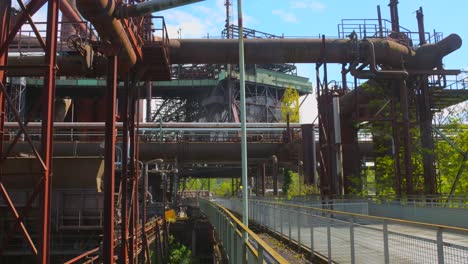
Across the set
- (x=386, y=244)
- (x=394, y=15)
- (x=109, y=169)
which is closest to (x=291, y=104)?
(x=394, y=15)

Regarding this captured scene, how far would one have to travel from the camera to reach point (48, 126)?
9.32m

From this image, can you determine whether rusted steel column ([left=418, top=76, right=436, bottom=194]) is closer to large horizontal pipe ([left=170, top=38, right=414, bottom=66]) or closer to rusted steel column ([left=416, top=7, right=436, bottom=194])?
rusted steel column ([left=416, top=7, right=436, bottom=194])

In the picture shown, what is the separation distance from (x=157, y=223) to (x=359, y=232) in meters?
24.5

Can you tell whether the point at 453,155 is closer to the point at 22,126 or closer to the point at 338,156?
the point at 338,156

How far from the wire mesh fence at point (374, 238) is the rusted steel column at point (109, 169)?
5.38 metres

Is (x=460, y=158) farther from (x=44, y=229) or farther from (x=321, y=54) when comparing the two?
(x=44, y=229)

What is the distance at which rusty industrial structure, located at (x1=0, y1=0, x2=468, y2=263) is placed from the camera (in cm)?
1012

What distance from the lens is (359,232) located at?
909cm

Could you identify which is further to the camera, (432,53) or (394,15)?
(394,15)

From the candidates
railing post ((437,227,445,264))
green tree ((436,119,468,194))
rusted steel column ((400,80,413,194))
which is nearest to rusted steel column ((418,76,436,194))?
rusted steel column ((400,80,413,194))

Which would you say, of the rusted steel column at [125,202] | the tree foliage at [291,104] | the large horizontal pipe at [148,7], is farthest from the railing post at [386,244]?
the tree foliage at [291,104]

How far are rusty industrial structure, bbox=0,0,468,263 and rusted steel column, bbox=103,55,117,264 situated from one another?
0.03 m

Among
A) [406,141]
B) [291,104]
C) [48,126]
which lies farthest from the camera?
[291,104]

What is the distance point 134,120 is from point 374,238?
12.4 metres
